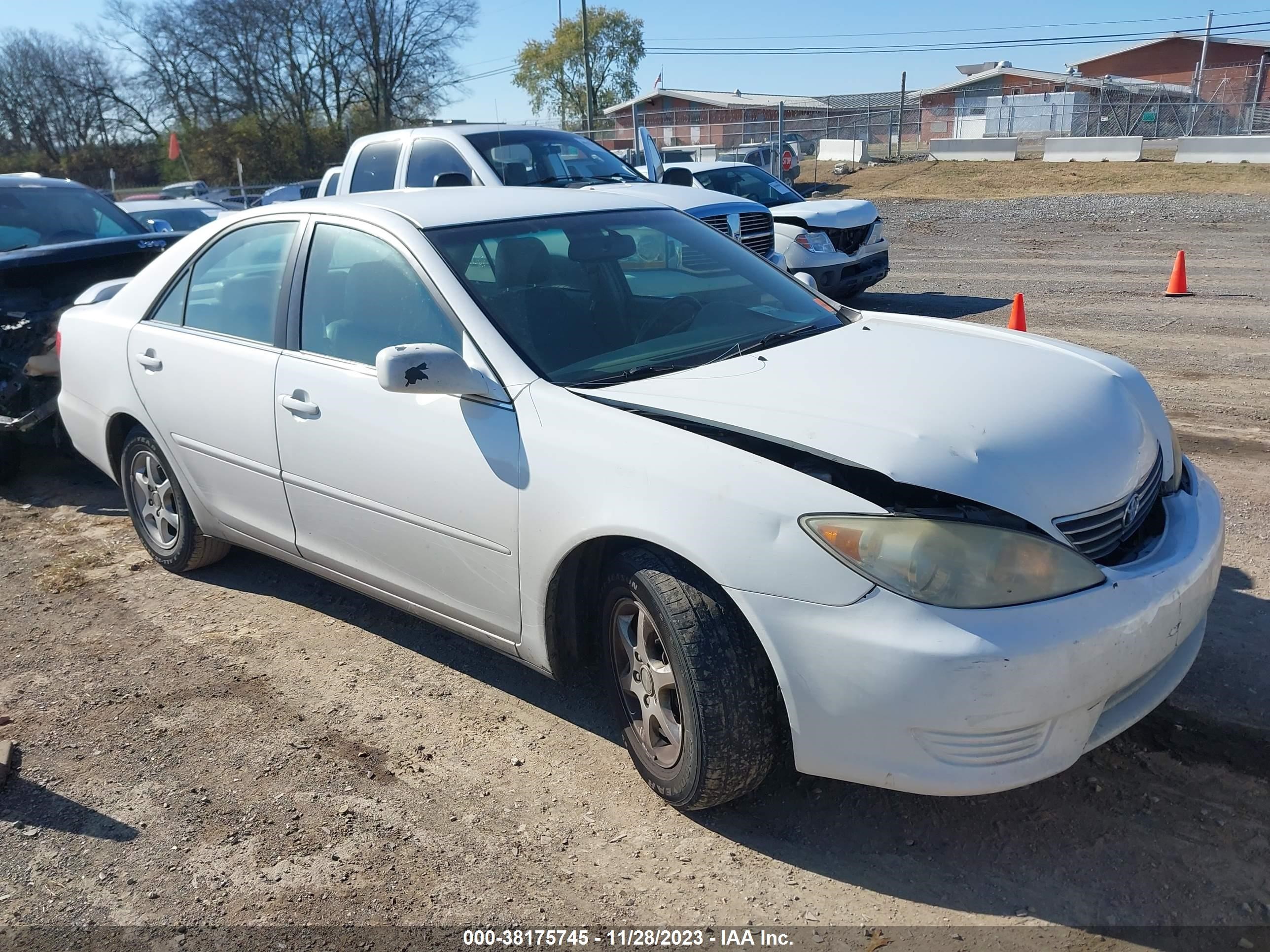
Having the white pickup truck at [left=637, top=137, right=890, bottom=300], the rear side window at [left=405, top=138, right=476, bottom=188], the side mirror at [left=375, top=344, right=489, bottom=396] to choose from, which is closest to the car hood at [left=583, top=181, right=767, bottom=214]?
the white pickup truck at [left=637, top=137, right=890, bottom=300]

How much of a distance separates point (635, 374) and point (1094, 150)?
1074 inches

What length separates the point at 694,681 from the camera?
274 centimetres

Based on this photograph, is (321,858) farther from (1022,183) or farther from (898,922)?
(1022,183)

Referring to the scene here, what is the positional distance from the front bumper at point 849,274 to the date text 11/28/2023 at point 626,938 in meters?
8.66

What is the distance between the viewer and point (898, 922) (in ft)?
8.51

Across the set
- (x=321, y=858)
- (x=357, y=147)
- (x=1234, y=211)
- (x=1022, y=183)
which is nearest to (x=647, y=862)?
(x=321, y=858)

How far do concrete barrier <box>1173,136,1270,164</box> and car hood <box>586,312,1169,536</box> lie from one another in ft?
78.8

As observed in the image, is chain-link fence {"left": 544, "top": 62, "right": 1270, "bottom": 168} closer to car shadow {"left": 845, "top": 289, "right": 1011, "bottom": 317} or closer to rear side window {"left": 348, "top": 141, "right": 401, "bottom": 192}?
car shadow {"left": 845, "top": 289, "right": 1011, "bottom": 317}

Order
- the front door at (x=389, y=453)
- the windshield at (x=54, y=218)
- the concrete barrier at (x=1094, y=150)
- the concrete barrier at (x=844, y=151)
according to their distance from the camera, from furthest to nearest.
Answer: the concrete barrier at (x=844, y=151) < the concrete barrier at (x=1094, y=150) < the windshield at (x=54, y=218) < the front door at (x=389, y=453)

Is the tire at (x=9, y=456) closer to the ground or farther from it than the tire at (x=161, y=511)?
closer to the ground

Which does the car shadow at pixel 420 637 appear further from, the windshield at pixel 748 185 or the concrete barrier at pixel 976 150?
the concrete barrier at pixel 976 150

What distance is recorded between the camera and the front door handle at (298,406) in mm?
3793

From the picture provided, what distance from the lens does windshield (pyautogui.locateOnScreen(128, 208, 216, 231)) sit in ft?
43.6

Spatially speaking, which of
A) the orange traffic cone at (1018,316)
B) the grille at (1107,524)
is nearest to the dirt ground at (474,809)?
the grille at (1107,524)
